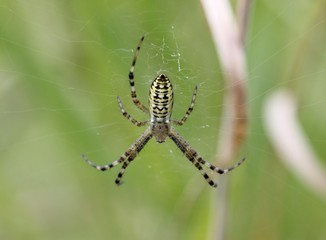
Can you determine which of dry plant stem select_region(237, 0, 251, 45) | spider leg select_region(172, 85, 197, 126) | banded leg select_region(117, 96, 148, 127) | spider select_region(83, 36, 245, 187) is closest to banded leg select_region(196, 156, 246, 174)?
spider select_region(83, 36, 245, 187)

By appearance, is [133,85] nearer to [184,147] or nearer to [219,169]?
[219,169]

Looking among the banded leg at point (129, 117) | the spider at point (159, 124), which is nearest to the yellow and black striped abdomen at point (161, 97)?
the spider at point (159, 124)

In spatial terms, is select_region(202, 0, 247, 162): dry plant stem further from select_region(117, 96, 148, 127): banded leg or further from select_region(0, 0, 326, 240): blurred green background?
select_region(117, 96, 148, 127): banded leg

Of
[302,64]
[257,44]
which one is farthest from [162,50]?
[302,64]

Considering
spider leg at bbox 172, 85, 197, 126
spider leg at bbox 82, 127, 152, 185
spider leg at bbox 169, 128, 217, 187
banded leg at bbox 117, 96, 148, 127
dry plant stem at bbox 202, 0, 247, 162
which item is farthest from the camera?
spider leg at bbox 169, 128, 217, 187

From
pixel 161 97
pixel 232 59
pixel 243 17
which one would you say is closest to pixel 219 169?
pixel 161 97

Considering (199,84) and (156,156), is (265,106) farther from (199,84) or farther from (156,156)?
(156,156)
